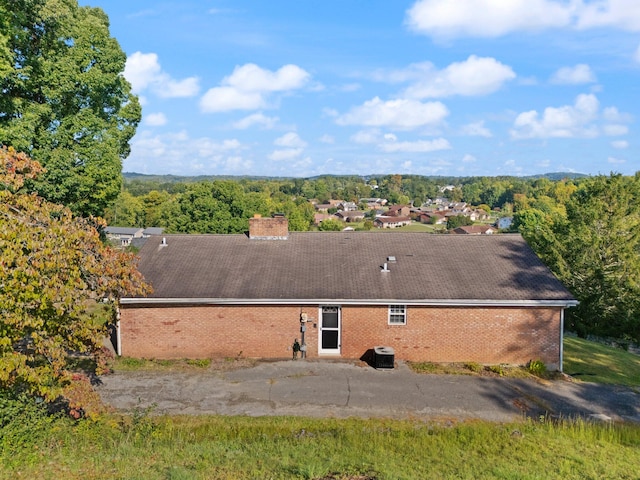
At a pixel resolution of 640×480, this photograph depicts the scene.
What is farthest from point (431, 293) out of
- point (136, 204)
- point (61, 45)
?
point (136, 204)

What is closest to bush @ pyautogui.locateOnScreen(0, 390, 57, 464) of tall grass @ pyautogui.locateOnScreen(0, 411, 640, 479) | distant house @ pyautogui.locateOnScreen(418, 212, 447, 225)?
tall grass @ pyautogui.locateOnScreen(0, 411, 640, 479)

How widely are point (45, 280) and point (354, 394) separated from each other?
9.43 metres

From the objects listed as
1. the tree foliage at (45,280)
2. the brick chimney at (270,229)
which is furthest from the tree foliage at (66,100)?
the tree foliage at (45,280)

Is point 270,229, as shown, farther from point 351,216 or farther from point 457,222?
point 351,216

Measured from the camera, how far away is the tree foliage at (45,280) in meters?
8.22

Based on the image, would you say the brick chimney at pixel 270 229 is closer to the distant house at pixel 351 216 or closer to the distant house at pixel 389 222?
the distant house at pixel 389 222

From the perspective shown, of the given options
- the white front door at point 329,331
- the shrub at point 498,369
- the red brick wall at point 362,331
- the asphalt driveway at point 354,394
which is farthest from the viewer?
the white front door at point 329,331

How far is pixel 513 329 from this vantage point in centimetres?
1745

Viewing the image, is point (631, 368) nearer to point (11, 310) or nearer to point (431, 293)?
point (431, 293)

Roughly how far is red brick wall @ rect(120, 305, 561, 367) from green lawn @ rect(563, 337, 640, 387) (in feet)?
Result: 4.97

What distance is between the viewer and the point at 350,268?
1916 cm

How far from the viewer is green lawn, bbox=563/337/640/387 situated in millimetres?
17344

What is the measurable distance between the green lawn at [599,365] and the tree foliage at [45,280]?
1618cm

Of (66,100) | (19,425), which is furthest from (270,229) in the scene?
(19,425)
